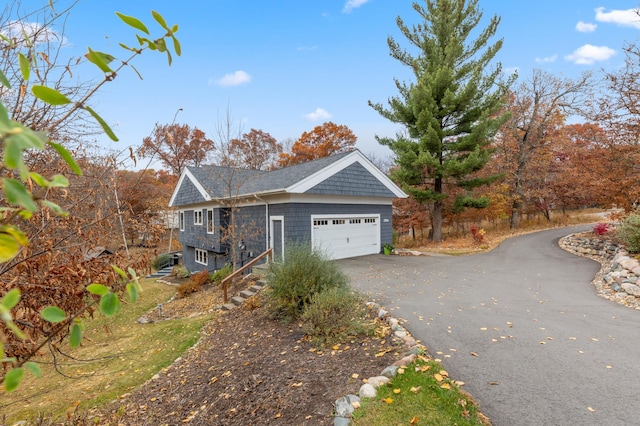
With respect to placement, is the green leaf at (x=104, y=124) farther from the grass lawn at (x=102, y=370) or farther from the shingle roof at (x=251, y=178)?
the shingle roof at (x=251, y=178)

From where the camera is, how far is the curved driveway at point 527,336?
11.7 feet

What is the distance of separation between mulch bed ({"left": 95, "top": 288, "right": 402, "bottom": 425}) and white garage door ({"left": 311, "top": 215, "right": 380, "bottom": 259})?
692 cm

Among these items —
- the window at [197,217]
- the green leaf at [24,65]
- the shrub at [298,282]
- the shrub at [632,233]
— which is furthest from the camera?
the window at [197,217]

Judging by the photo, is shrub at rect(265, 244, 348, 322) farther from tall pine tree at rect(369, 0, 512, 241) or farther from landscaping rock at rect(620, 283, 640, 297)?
tall pine tree at rect(369, 0, 512, 241)

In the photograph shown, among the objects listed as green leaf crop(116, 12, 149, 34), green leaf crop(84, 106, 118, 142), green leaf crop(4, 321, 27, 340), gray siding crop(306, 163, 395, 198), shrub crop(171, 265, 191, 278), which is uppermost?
gray siding crop(306, 163, 395, 198)

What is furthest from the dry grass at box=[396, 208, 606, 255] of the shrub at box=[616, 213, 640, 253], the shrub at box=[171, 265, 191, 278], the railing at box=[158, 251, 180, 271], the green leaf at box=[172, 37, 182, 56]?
the railing at box=[158, 251, 180, 271]

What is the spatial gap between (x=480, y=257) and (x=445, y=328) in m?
8.74

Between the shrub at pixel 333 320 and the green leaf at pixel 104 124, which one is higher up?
the green leaf at pixel 104 124

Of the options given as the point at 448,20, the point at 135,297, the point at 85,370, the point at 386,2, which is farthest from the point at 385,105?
the point at 135,297

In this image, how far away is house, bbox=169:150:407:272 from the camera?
41.1 feet

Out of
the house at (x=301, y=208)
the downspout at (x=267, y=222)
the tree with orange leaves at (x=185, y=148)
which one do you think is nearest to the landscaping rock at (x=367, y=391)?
the house at (x=301, y=208)

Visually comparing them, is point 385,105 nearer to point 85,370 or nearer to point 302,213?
point 302,213

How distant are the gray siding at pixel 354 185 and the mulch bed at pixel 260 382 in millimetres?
7457

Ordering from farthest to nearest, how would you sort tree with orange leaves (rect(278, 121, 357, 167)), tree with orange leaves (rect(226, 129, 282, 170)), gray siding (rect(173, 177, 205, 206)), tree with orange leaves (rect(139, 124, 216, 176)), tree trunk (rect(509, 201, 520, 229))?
tree with orange leaves (rect(226, 129, 282, 170))
tree with orange leaves (rect(139, 124, 216, 176))
tree with orange leaves (rect(278, 121, 357, 167))
tree trunk (rect(509, 201, 520, 229))
gray siding (rect(173, 177, 205, 206))
